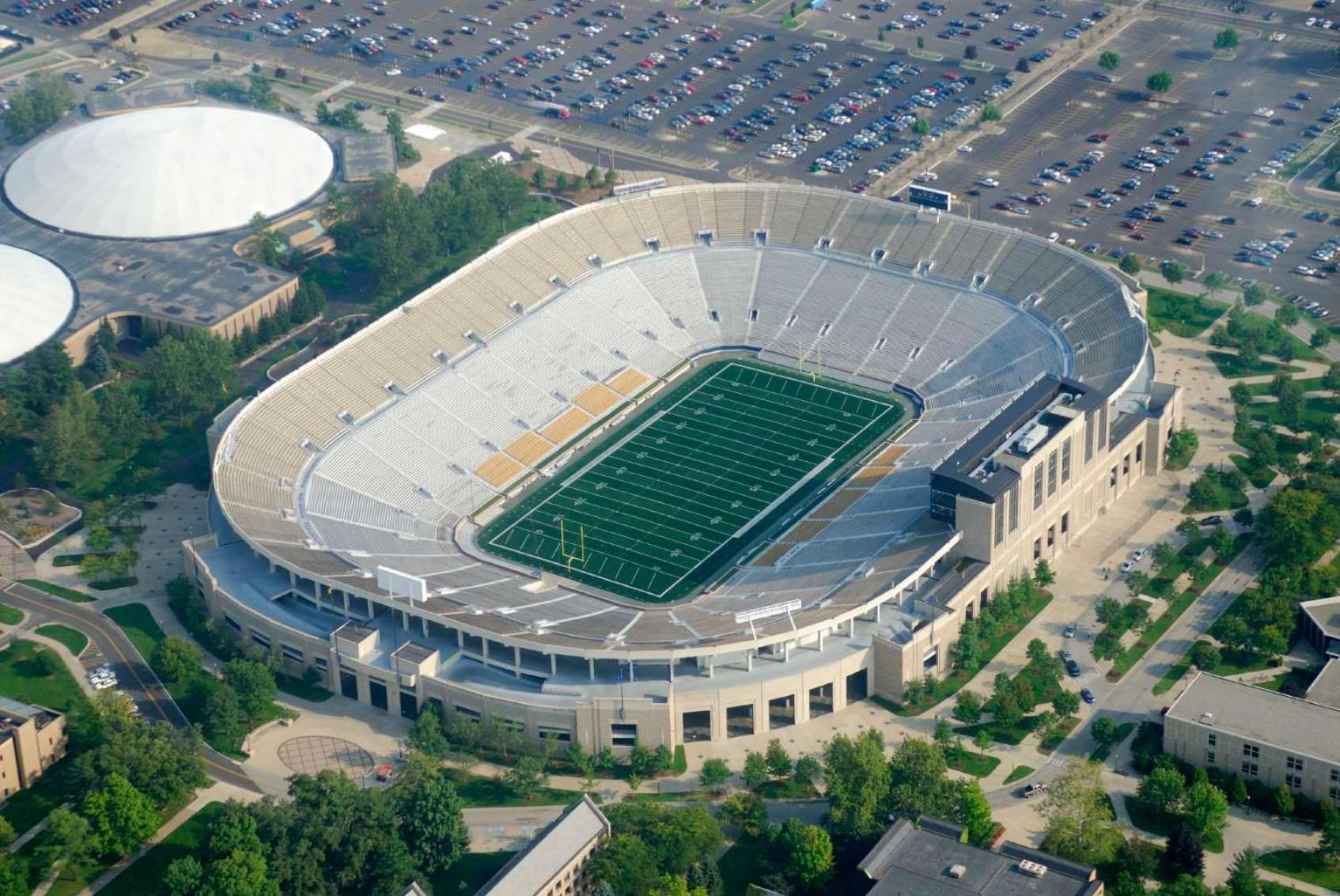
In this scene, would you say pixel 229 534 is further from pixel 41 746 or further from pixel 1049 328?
pixel 1049 328

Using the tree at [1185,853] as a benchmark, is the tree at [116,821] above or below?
above

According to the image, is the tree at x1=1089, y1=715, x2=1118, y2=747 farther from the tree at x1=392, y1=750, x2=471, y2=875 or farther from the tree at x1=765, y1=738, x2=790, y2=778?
the tree at x1=392, y1=750, x2=471, y2=875

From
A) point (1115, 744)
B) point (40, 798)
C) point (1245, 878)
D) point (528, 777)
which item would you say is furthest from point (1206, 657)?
point (40, 798)

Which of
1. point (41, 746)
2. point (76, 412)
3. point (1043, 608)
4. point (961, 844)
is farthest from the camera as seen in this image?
point (76, 412)

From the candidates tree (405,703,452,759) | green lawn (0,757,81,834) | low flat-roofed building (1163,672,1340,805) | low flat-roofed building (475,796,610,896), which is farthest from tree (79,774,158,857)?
low flat-roofed building (1163,672,1340,805)

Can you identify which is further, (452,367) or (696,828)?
(452,367)

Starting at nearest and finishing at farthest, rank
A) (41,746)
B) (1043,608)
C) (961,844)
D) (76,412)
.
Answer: (961,844), (41,746), (1043,608), (76,412)

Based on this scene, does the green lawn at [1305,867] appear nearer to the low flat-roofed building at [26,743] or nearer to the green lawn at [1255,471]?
the green lawn at [1255,471]

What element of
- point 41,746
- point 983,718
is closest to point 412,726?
point 41,746

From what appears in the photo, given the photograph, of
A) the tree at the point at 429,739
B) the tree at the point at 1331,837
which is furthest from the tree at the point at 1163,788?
the tree at the point at 429,739
